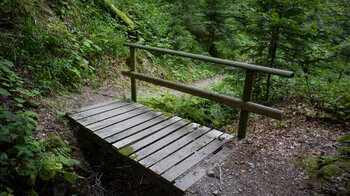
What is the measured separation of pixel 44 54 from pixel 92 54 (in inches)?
60.3

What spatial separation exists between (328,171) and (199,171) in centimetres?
160

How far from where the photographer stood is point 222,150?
11.6ft

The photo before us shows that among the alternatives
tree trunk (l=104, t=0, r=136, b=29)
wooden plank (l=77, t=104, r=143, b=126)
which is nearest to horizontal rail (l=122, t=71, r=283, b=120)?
wooden plank (l=77, t=104, r=143, b=126)

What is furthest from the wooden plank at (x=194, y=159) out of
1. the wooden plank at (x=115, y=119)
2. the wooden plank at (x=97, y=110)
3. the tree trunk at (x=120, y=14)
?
the tree trunk at (x=120, y=14)

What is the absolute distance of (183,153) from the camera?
3379 millimetres

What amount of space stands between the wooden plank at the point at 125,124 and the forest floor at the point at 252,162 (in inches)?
21.7

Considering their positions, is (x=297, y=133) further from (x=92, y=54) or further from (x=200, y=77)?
(x=200, y=77)

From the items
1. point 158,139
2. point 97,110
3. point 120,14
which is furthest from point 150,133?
point 120,14

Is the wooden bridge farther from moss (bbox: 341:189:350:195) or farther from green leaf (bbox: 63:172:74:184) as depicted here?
moss (bbox: 341:189:350:195)

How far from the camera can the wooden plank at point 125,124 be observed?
389cm

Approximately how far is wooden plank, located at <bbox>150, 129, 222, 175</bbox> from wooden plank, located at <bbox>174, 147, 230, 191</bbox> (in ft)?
0.91

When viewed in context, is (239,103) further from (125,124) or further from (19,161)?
(19,161)

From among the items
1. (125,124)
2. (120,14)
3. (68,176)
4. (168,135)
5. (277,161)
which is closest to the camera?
(68,176)

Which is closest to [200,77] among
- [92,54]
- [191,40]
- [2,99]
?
[191,40]
